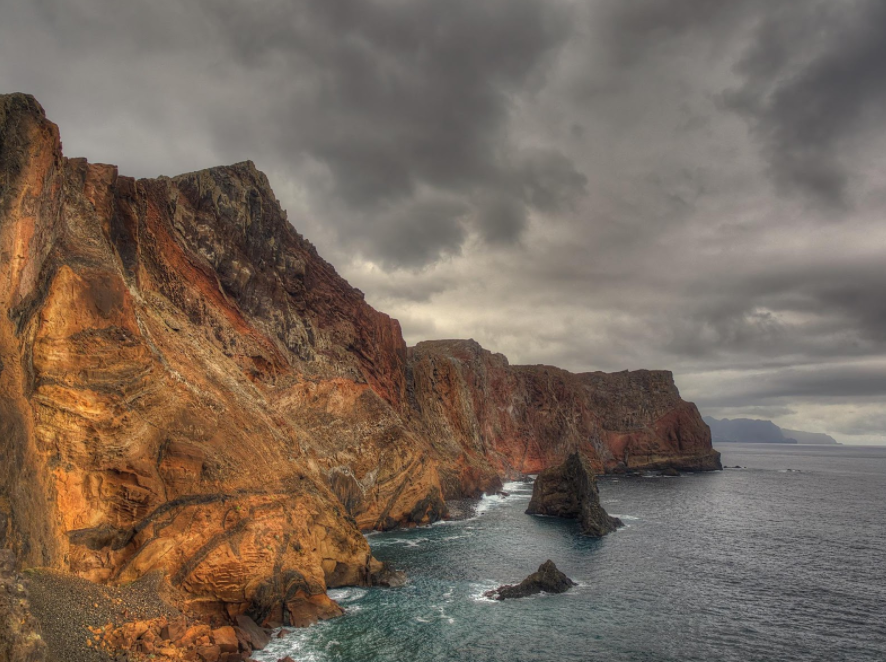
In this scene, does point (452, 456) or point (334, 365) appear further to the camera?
point (452, 456)

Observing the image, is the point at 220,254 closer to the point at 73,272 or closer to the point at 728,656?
the point at 73,272

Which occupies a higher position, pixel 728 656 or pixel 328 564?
pixel 328 564

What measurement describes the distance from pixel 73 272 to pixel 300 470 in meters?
20.6

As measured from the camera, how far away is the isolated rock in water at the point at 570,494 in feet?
222

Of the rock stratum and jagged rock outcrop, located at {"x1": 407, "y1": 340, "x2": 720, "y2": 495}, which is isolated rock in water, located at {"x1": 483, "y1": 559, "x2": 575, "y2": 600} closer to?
the rock stratum

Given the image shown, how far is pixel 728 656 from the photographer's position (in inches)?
1172

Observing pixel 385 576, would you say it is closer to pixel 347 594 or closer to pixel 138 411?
pixel 347 594

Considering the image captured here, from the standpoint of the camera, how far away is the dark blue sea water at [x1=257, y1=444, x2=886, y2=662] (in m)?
30.3

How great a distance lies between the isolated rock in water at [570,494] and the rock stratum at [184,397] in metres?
17.1

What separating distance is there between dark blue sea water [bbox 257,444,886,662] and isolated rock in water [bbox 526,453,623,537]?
10.4 feet

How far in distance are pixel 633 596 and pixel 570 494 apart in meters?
35.7

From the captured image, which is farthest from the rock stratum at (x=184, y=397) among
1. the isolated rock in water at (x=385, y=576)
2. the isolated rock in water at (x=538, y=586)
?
the isolated rock in water at (x=538, y=586)

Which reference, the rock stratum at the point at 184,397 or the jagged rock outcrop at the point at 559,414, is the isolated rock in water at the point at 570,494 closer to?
the rock stratum at the point at 184,397

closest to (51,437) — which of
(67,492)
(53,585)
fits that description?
(67,492)
